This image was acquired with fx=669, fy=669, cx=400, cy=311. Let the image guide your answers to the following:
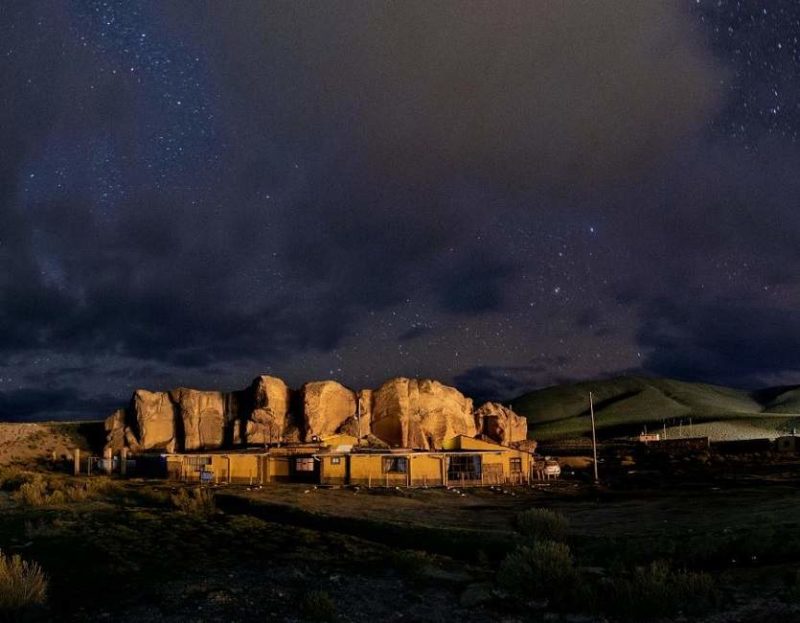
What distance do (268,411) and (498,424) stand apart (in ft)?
112

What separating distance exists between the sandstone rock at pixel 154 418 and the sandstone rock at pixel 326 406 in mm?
17927

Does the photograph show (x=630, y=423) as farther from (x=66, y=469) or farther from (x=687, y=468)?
(x=66, y=469)

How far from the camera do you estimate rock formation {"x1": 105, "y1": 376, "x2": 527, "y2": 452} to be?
280 feet

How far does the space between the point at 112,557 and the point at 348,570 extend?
20.8 feet

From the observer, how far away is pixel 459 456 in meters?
51.4

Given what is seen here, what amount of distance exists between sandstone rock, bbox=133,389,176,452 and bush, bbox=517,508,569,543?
2771 inches

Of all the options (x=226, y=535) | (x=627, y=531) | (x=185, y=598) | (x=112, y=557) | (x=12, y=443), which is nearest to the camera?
(x=185, y=598)

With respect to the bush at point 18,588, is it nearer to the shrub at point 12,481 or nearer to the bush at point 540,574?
the bush at point 540,574

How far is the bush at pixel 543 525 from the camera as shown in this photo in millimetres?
22422

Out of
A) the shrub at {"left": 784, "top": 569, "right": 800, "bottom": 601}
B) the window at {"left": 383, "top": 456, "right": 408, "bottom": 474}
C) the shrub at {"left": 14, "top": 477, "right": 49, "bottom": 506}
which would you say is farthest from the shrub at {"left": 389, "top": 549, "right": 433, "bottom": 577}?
the window at {"left": 383, "top": 456, "right": 408, "bottom": 474}

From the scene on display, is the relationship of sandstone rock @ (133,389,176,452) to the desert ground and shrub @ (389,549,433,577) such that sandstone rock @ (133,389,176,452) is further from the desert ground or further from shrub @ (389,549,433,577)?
shrub @ (389,549,433,577)

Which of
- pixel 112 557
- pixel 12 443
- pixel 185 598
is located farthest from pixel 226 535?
pixel 12 443

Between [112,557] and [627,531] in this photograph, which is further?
[627,531]

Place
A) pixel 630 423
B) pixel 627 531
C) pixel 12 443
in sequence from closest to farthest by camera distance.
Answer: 1. pixel 627 531
2. pixel 12 443
3. pixel 630 423
